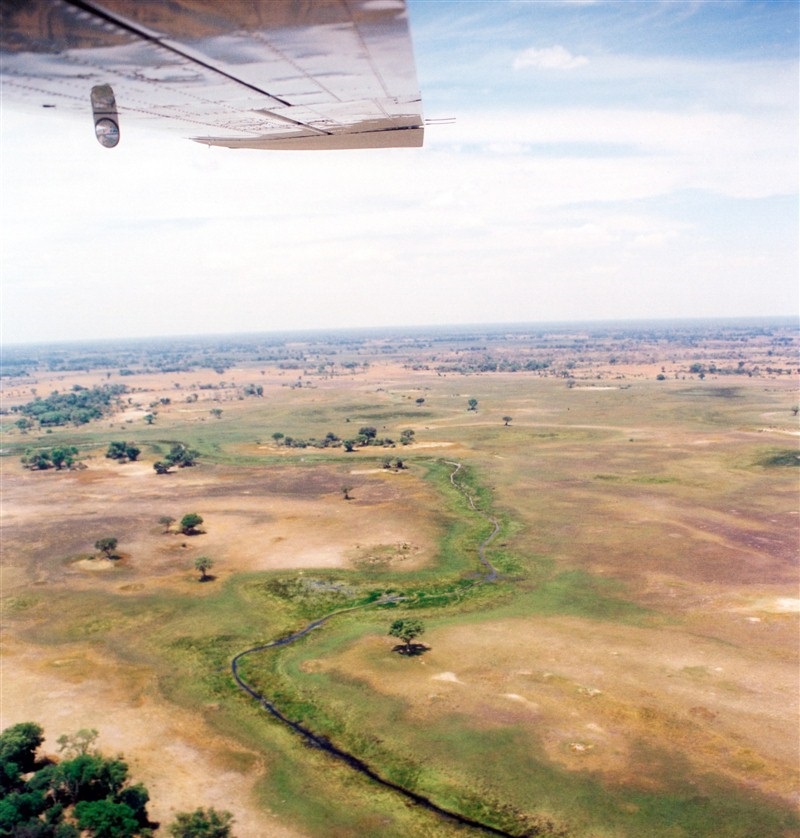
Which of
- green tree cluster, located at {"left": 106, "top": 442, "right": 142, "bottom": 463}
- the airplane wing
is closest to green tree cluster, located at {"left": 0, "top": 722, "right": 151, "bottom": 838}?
the airplane wing

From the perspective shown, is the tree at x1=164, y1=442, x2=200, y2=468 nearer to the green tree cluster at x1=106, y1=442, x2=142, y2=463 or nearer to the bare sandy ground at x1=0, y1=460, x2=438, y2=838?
the bare sandy ground at x1=0, y1=460, x2=438, y2=838

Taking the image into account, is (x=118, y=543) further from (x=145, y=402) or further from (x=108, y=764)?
(x=145, y=402)

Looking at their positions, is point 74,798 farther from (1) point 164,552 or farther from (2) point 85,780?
(1) point 164,552

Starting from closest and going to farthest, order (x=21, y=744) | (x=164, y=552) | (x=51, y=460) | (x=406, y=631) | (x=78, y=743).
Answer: (x=21, y=744), (x=78, y=743), (x=406, y=631), (x=164, y=552), (x=51, y=460)

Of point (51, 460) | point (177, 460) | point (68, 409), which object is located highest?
point (68, 409)

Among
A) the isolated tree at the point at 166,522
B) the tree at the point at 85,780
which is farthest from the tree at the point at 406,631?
the isolated tree at the point at 166,522

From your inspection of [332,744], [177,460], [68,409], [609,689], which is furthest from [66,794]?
[68,409]

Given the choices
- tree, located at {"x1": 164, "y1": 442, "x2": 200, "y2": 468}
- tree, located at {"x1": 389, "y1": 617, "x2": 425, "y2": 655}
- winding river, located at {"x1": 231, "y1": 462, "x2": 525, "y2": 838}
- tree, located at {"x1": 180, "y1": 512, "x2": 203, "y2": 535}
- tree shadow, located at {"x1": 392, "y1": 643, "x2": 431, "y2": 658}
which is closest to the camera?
winding river, located at {"x1": 231, "y1": 462, "x2": 525, "y2": 838}
